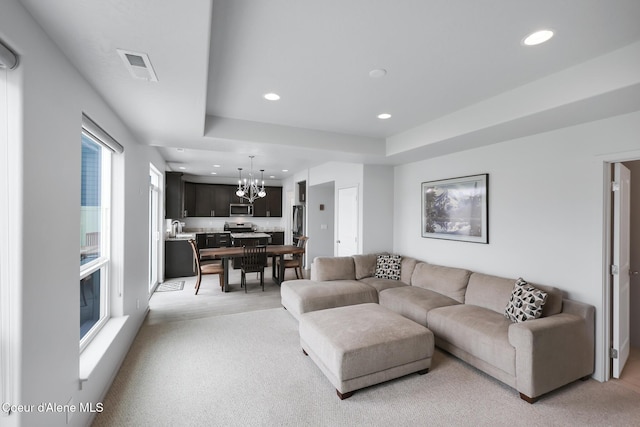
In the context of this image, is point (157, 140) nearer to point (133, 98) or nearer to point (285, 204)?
point (133, 98)

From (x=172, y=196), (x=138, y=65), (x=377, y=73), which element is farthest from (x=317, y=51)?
(x=172, y=196)

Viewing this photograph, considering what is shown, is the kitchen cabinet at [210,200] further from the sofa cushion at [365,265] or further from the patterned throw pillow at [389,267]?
the patterned throw pillow at [389,267]

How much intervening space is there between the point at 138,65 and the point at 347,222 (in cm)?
437

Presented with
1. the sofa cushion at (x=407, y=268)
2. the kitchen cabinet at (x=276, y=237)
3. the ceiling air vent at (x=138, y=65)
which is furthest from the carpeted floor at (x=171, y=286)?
the ceiling air vent at (x=138, y=65)

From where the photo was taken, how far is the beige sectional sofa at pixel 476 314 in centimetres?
236

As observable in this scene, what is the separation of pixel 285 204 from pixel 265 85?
722cm

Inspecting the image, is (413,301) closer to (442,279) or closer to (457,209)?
(442,279)

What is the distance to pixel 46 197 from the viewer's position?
152 centimetres

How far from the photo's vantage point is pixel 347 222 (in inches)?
224

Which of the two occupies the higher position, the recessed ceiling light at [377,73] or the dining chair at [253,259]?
the recessed ceiling light at [377,73]

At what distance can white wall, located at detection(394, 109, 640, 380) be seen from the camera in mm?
2639

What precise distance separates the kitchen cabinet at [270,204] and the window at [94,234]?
6.52m

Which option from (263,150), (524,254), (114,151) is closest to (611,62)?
(524,254)


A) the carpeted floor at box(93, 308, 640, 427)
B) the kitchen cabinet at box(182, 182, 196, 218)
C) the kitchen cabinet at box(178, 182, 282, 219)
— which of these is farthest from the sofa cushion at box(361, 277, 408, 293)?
the kitchen cabinet at box(182, 182, 196, 218)
